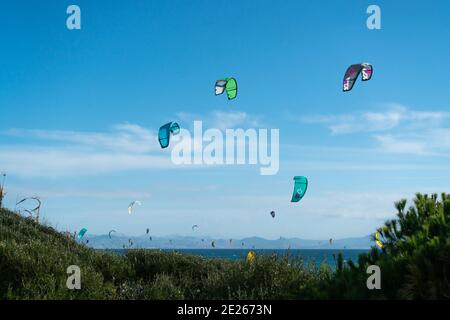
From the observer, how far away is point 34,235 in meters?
19.8

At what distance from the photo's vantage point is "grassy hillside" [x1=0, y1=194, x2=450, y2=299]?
7.18 m

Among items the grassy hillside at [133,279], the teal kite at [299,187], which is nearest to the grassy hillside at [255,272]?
the grassy hillside at [133,279]

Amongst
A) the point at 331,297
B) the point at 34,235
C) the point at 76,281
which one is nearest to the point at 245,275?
the point at 76,281

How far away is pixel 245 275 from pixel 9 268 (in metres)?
5.39

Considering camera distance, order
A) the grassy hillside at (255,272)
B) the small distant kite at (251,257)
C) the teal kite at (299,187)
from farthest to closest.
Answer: the teal kite at (299,187), the small distant kite at (251,257), the grassy hillside at (255,272)

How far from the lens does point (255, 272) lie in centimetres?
1170

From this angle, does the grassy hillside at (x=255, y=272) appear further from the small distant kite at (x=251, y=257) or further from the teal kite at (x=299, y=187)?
the teal kite at (x=299, y=187)

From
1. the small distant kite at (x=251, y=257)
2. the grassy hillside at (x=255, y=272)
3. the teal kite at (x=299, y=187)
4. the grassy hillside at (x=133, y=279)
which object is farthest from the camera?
the teal kite at (x=299, y=187)

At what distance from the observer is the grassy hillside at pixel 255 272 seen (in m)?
7.18

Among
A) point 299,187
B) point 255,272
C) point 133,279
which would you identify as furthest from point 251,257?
point 299,187

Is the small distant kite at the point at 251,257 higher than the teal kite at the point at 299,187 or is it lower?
lower

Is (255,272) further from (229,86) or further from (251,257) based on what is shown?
(229,86)
